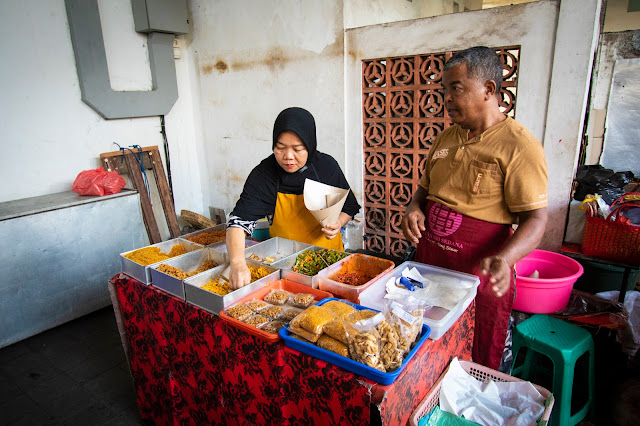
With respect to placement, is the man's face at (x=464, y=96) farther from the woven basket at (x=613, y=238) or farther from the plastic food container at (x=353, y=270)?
the woven basket at (x=613, y=238)

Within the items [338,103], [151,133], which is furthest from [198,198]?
[338,103]

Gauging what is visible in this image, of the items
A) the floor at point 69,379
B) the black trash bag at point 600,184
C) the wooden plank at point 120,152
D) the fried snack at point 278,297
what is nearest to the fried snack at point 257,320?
the fried snack at point 278,297

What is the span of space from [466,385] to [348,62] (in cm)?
317

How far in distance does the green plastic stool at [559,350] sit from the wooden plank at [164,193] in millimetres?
4043

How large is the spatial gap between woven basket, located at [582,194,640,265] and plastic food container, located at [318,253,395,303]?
5.84ft

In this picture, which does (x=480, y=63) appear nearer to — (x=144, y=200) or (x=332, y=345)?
(x=332, y=345)

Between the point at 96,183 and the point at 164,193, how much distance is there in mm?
1185

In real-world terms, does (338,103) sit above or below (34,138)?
above

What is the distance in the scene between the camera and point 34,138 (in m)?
3.92

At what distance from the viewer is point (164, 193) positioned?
5000 mm

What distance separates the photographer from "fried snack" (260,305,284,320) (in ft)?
5.21

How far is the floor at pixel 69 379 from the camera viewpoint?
2613mm

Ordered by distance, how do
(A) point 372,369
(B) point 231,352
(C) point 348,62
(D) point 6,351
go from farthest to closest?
(C) point 348,62 < (D) point 6,351 < (B) point 231,352 < (A) point 372,369

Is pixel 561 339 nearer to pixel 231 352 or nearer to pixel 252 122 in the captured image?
pixel 231 352
